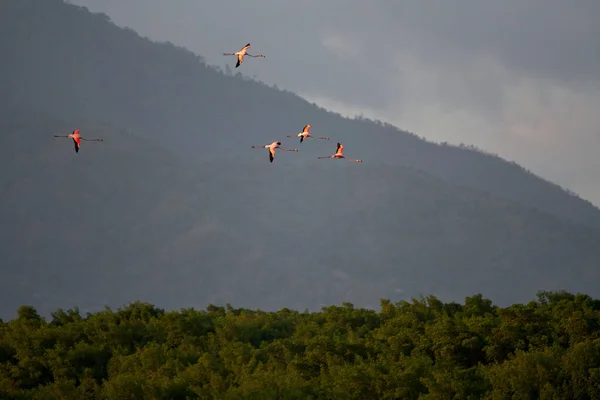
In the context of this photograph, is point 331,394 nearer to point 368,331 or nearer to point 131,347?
point 368,331

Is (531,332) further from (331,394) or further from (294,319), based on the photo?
(294,319)

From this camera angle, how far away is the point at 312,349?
65.7 metres

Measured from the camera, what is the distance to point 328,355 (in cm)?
6278

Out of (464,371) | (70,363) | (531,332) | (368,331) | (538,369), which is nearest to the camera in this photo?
(538,369)

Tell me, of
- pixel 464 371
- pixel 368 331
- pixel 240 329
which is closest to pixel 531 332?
pixel 464 371

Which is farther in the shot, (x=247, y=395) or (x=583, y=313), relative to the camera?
(x=583, y=313)

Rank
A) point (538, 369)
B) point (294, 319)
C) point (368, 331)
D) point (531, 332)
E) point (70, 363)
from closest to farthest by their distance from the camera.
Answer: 1. point (538, 369)
2. point (531, 332)
3. point (70, 363)
4. point (368, 331)
5. point (294, 319)

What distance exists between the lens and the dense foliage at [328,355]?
5350 centimetres

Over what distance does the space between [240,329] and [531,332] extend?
21.2 m

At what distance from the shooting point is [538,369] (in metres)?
52.3

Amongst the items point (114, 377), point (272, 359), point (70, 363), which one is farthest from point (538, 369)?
point (70, 363)

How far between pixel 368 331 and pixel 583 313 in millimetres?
14344

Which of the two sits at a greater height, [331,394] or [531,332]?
[531,332]

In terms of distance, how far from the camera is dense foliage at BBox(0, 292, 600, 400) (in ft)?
176
